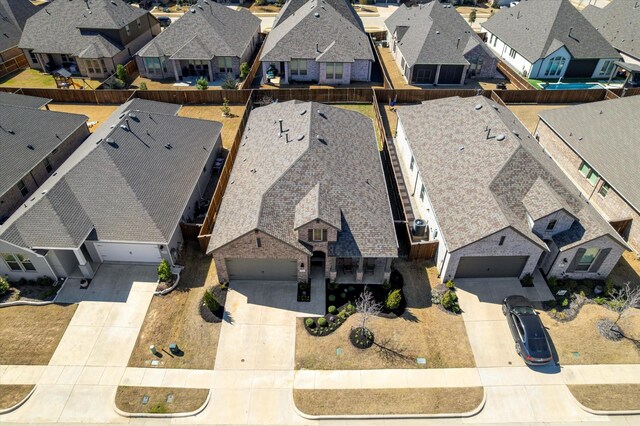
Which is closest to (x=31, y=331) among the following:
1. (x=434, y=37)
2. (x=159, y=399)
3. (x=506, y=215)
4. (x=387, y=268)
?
(x=159, y=399)

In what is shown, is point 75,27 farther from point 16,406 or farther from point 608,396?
point 608,396

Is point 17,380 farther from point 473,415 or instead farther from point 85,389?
point 473,415

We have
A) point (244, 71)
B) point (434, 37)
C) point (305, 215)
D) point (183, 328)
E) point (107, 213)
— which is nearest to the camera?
point (305, 215)

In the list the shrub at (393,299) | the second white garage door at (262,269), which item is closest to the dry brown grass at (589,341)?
the shrub at (393,299)

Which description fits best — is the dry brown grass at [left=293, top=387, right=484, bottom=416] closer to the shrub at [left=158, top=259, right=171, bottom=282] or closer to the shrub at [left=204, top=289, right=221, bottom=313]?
the shrub at [left=204, top=289, right=221, bottom=313]

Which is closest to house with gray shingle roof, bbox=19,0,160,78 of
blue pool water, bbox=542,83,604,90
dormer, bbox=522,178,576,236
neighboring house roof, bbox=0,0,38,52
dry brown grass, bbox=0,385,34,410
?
neighboring house roof, bbox=0,0,38,52

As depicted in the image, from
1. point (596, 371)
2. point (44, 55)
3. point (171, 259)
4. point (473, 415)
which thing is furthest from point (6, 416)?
point (44, 55)
